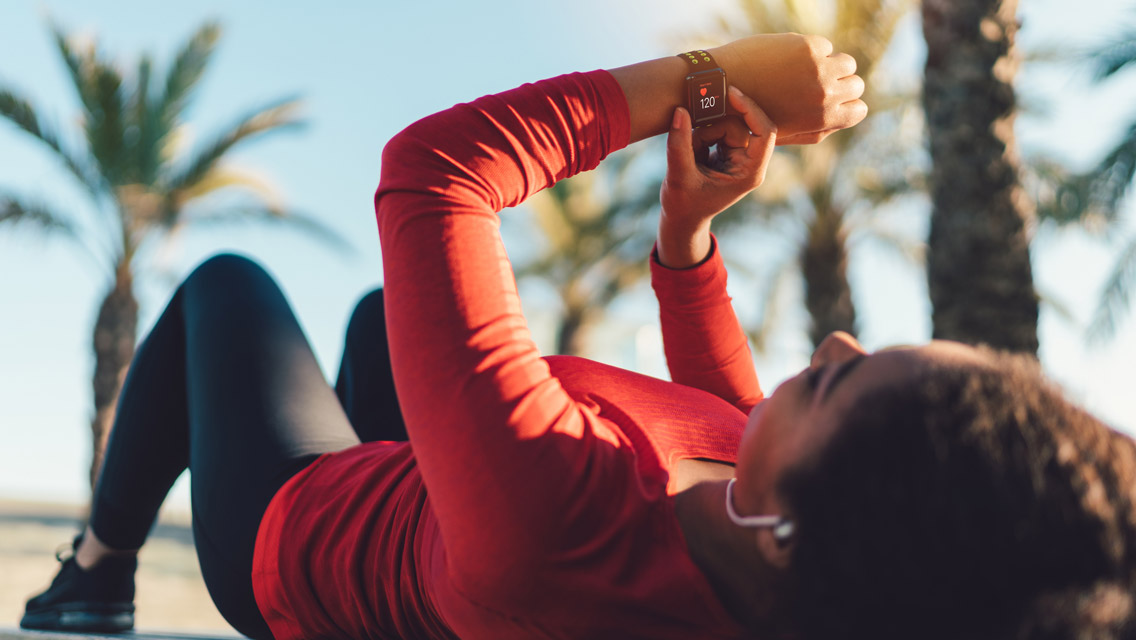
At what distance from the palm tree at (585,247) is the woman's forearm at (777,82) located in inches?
459

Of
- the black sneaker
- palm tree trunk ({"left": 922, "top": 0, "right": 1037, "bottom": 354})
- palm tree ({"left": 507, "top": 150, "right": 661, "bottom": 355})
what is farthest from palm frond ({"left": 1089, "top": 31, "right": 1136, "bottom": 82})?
the black sneaker

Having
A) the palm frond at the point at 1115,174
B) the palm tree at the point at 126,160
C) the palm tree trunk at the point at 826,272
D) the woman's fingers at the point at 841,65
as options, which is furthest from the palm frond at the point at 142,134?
the woman's fingers at the point at 841,65

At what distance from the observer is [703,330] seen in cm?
181

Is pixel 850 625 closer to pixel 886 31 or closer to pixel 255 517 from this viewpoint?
pixel 255 517

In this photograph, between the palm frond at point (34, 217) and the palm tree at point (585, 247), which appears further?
the palm tree at point (585, 247)

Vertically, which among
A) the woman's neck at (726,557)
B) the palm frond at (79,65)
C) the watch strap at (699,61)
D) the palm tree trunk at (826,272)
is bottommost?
the palm tree trunk at (826,272)

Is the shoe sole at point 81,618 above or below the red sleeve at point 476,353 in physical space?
below

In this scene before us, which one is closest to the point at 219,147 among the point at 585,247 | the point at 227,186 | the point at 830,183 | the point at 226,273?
the point at 227,186

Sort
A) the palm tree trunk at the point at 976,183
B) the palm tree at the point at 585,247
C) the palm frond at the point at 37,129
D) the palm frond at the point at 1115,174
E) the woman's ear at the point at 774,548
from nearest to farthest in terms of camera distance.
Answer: the woman's ear at the point at 774,548
the palm tree trunk at the point at 976,183
the palm frond at the point at 1115,174
the palm frond at the point at 37,129
the palm tree at the point at 585,247

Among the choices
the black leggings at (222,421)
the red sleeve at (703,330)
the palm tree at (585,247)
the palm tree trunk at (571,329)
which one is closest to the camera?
the black leggings at (222,421)

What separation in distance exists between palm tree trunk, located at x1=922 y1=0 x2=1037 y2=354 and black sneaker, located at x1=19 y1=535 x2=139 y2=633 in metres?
4.67

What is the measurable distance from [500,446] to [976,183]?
16.9 ft

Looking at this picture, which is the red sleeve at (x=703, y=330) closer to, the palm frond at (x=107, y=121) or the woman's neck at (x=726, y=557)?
the woman's neck at (x=726, y=557)

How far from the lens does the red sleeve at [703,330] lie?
70.9 inches
